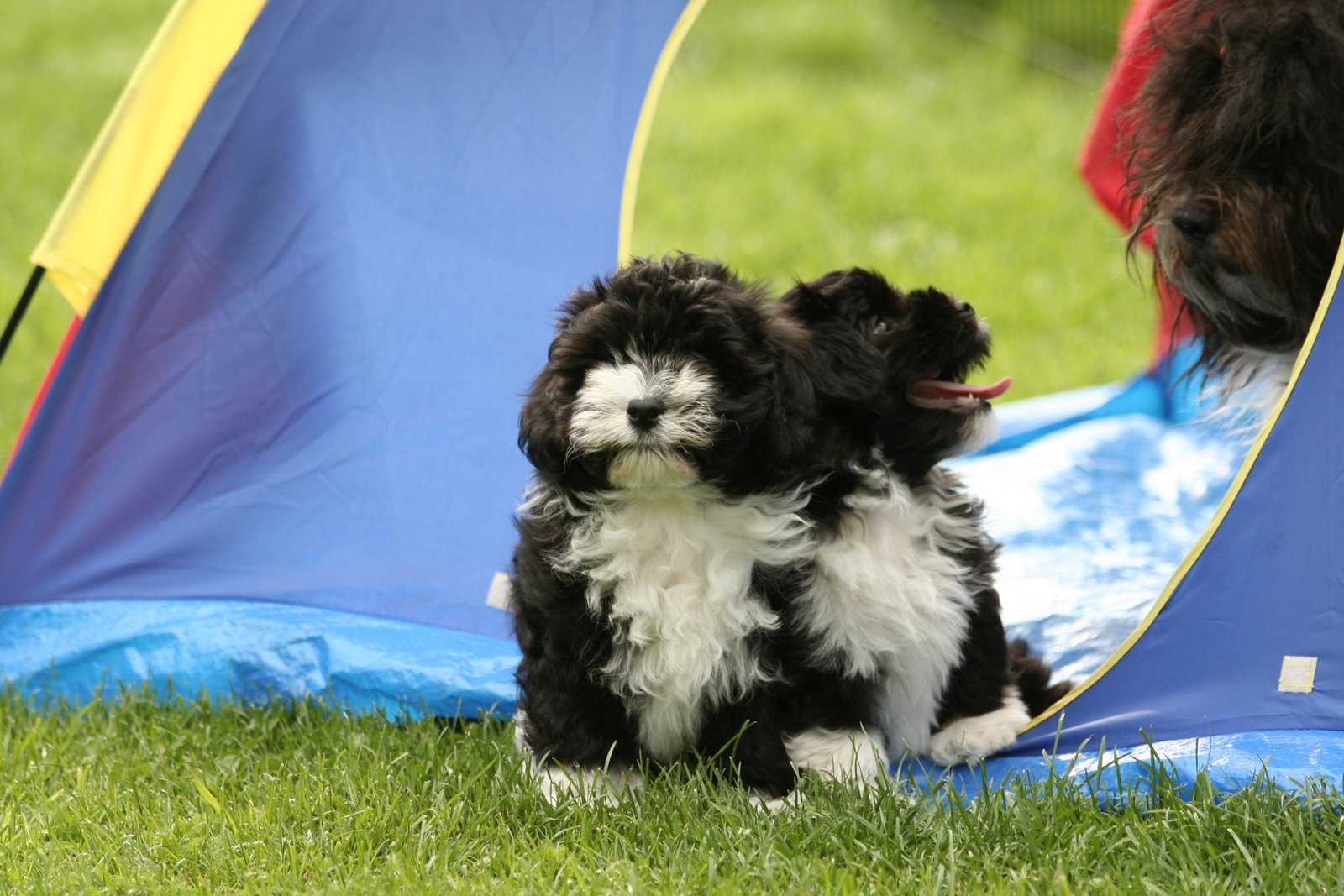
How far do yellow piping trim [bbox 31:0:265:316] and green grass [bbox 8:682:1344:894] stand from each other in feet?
4.44

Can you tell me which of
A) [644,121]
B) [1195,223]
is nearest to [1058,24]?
[644,121]

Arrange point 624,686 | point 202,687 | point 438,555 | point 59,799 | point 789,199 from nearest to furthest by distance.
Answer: point 624,686, point 59,799, point 202,687, point 438,555, point 789,199

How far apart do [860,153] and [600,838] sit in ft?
25.4

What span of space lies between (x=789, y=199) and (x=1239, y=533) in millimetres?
6625

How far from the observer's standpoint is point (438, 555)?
14.4 feet

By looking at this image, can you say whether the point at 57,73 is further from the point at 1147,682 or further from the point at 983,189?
the point at 1147,682

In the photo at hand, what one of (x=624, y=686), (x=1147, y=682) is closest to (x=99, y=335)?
(x=624, y=686)

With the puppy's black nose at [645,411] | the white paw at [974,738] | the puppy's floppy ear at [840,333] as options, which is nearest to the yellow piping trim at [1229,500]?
the white paw at [974,738]

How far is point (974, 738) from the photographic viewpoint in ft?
11.2

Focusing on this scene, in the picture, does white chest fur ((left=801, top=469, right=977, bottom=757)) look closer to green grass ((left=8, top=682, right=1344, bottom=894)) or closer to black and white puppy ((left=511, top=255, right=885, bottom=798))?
black and white puppy ((left=511, top=255, right=885, bottom=798))

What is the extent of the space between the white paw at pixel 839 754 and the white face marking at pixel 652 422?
66 cm

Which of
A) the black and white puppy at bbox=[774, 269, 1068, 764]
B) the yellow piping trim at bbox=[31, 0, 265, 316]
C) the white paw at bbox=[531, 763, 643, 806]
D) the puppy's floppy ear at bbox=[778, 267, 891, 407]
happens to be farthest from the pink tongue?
the yellow piping trim at bbox=[31, 0, 265, 316]

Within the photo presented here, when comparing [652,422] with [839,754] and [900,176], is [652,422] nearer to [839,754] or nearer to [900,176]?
[839,754]

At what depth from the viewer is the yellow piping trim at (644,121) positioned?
4.36 metres
